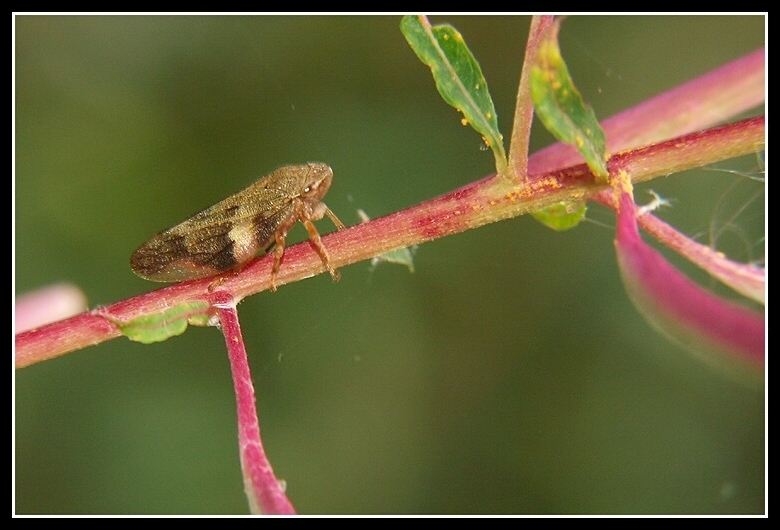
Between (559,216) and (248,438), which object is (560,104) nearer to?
(559,216)

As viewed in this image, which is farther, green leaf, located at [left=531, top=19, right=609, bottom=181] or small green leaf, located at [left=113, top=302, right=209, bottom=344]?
small green leaf, located at [left=113, top=302, right=209, bottom=344]

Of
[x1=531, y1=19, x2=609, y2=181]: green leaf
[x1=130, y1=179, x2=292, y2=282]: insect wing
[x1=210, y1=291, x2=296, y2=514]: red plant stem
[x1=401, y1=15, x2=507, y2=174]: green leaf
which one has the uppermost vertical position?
[x1=130, y1=179, x2=292, y2=282]: insect wing

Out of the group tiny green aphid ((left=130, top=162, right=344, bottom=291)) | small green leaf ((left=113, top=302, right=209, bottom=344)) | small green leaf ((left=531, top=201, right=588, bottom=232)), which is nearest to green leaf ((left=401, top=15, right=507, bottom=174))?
small green leaf ((left=531, top=201, right=588, bottom=232))

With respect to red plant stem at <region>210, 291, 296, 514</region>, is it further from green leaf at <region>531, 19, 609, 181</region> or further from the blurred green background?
the blurred green background

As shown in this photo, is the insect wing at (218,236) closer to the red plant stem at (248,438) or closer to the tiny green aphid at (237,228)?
the tiny green aphid at (237,228)

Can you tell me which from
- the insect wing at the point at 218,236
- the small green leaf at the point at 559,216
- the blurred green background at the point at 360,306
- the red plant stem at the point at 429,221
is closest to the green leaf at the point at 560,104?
the red plant stem at the point at 429,221

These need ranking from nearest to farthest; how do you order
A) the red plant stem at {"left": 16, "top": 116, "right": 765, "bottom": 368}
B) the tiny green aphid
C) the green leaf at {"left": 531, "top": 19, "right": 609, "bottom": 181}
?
the green leaf at {"left": 531, "top": 19, "right": 609, "bottom": 181} < the red plant stem at {"left": 16, "top": 116, "right": 765, "bottom": 368} < the tiny green aphid
